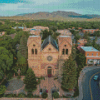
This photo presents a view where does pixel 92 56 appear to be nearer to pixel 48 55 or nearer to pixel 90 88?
pixel 90 88

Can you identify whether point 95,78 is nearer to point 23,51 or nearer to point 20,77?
point 20,77

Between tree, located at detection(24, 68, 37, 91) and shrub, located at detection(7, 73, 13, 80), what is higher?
tree, located at detection(24, 68, 37, 91)

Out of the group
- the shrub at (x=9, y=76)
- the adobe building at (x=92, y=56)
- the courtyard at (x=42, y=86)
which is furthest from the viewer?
the adobe building at (x=92, y=56)

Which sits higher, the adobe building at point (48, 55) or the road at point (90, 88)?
the adobe building at point (48, 55)

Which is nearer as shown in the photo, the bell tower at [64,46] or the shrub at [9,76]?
the bell tower at [64,46]

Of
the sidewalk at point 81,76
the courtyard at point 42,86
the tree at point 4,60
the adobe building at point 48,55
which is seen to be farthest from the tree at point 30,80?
the sidewalk at point 81,76

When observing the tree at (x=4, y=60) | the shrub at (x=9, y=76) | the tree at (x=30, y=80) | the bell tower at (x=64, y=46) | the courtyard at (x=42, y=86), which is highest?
the bell tower at (x=64, y=46)

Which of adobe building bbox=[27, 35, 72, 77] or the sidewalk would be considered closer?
the sidewalk

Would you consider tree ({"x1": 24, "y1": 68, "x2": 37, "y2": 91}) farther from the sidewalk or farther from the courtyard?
the sidewalk

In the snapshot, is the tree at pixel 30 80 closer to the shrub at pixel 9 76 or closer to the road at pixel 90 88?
the shrub at pixel 9 76

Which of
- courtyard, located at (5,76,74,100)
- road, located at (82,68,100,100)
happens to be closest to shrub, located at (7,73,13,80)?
courtyard, located at (5,76,74,100)
